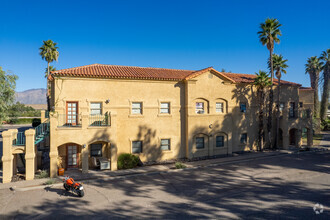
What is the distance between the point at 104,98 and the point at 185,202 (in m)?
10.7

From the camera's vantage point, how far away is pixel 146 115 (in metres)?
18.4

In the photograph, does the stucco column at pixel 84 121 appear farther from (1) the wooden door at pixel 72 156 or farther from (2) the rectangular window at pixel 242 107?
(2) the rectangular window at pixel 242 107

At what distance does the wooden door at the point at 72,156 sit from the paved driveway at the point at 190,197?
13.5 feet

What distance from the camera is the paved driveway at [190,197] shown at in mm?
9656

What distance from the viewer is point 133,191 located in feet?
40.4

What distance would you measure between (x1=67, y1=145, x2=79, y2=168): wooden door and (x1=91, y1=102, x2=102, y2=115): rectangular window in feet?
10.6

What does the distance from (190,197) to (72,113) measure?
1139cm

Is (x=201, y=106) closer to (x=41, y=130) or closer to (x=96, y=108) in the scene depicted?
(x=96, y=108)

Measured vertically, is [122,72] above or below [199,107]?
above

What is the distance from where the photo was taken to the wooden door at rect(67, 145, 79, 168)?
16656mm

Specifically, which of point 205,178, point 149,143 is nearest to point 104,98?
point 149,143

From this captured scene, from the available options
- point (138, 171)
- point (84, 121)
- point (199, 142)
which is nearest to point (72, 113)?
point (84, 121)

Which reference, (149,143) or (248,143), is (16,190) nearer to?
(149,143)

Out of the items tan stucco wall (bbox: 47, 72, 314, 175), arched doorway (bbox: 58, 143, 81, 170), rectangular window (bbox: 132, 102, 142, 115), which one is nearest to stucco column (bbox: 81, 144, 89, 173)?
tan stucco wall (bbox: 47, 72, 314, 175)
